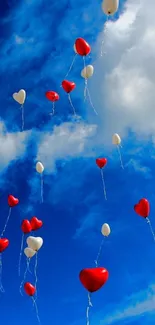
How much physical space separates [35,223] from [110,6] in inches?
305

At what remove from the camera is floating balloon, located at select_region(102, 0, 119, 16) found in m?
11.9

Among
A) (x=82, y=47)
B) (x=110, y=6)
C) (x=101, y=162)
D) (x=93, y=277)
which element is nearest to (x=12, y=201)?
(x=101, y=162)

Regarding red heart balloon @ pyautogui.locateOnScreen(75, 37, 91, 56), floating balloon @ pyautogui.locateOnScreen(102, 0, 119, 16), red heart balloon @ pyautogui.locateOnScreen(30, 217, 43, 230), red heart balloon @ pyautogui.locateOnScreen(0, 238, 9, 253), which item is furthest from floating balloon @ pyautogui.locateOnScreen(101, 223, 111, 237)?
floating balloon @ pyautogui.locateOnScreen(102, 0, 119, 16)

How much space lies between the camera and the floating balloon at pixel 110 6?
1191cm

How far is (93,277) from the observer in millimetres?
10172

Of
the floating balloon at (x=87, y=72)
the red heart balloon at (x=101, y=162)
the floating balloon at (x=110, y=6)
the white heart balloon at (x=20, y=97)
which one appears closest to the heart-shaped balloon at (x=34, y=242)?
the red heart balloon at (x=101, y=162)

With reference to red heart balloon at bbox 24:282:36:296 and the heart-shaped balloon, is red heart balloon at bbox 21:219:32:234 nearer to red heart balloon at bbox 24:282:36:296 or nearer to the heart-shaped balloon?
the heart-shaped balloon

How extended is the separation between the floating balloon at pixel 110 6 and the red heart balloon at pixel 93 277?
22.7 feet

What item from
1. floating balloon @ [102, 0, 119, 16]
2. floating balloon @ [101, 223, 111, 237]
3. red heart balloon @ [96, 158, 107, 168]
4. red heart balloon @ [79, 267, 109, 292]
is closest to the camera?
red heart balloon @ [79, 267, 109, 292]

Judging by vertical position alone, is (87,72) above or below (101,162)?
above

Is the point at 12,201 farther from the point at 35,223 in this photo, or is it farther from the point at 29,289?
the point at 29,289

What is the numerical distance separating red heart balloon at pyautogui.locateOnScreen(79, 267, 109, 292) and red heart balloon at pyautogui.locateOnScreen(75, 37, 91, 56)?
6452 millimetres

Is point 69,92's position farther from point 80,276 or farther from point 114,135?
point 80,276

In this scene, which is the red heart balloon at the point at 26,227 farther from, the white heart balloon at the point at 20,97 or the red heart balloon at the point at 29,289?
the white heart balloon at the point at 20,97
